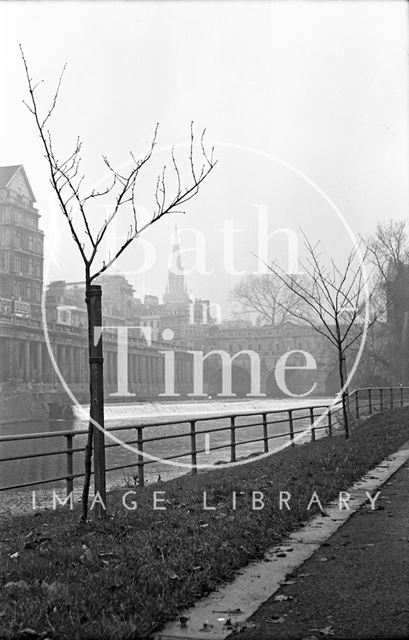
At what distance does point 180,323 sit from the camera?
307 feet

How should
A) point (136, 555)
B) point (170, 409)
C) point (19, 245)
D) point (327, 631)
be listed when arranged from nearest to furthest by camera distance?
point (327, 631) → point (136, 555) → point (170, 409) → point (19, 245)

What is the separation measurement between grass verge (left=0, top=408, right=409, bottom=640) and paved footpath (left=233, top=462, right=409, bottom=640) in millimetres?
472

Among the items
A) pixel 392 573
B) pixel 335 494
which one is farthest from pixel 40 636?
pixel 335 494

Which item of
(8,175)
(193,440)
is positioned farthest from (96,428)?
(8,175)

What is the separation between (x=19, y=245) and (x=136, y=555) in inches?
3319

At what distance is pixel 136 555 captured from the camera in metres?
5.20

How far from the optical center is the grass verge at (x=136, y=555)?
386cm

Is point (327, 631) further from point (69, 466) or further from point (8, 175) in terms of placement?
point (8, 175)

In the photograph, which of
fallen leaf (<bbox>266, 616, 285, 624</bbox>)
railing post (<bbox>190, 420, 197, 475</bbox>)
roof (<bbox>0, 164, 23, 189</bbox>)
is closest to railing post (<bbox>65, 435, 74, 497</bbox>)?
railing post (<bbox>190, 420, 197, 475</bbox>)

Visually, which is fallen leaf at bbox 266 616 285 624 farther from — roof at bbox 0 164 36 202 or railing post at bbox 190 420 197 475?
roof at bbox 0 164 36 202

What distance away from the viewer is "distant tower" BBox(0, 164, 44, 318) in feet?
264

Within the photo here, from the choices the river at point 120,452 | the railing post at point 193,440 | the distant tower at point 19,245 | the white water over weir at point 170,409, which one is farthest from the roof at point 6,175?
the railing post at point 193,440

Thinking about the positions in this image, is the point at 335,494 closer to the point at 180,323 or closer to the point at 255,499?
the point at 255,499

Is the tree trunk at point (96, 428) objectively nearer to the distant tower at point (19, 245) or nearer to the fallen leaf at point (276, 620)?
the fallen leaf at point (276, 620)
